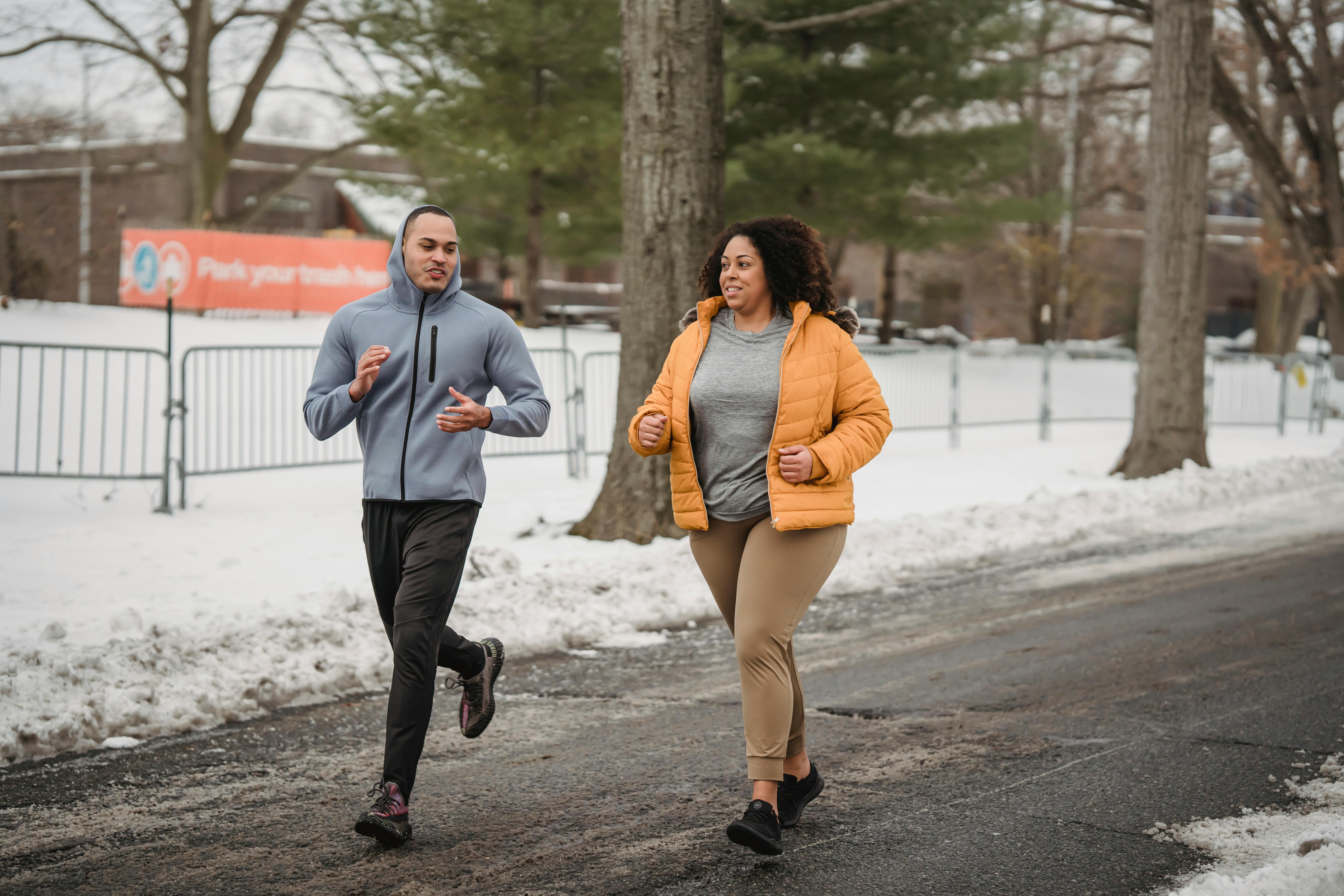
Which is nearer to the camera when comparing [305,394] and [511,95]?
[305,394]

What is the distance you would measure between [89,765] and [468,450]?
205 cm

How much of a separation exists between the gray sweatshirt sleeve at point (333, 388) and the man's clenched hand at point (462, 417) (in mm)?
343

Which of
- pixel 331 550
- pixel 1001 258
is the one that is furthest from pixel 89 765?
pixel 1001 258

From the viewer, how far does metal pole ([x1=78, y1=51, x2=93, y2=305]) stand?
1094 inches

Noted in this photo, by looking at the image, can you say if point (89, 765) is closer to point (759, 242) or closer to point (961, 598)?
point (759, 242)

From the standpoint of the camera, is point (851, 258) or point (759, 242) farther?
point (851, 258)

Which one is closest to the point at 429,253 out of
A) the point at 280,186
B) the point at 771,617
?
the point at 771,617

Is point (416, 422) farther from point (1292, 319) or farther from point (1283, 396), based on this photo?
point (1292, 319)

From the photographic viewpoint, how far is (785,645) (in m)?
4.15

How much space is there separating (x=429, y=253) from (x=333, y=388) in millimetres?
577

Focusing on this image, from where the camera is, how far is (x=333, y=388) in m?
4.36

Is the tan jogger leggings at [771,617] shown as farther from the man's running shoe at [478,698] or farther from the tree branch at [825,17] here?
the tree branch at [825,17]

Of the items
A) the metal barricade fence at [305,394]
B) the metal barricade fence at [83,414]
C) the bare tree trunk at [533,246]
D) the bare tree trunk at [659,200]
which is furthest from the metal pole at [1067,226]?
the bare tree trunk at [659,200]

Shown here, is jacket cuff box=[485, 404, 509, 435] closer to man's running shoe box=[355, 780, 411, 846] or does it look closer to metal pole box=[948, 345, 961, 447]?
man's running shoe box=[355, 780, 411, 846]
